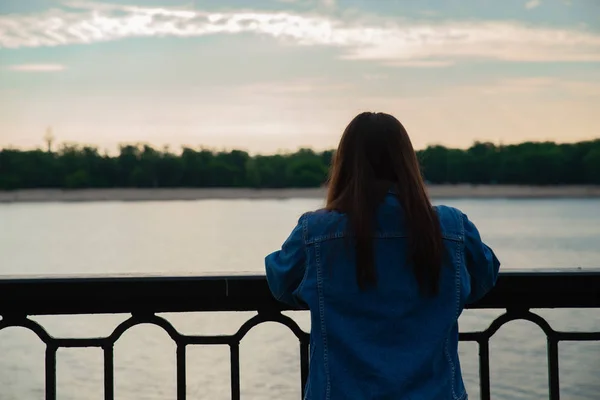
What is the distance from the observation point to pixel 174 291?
2318 millimetres

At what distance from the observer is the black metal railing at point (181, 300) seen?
7.59 ft

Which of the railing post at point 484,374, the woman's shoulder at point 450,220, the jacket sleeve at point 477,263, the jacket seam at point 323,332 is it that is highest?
the woman's shoulder at point 450,220

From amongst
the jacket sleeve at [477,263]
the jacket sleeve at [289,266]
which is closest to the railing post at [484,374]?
the jacket sleeve at [477,263]

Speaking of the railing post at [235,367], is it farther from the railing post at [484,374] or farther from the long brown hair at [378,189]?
the railing post at [484,374]

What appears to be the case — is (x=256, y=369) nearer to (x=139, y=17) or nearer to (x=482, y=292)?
(x=482, y=292)

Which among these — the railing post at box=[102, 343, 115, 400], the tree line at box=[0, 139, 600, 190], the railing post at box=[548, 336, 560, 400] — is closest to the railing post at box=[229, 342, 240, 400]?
the railing post at box=[102, 343, 115, 400]

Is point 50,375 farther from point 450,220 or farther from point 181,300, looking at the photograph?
point 450,220

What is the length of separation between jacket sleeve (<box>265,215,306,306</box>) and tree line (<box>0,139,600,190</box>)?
59.6m

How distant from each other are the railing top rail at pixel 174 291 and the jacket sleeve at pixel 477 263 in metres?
0.29

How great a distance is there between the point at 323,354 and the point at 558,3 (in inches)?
4923

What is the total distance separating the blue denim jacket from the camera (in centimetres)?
185

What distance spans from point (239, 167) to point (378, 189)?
232 feet

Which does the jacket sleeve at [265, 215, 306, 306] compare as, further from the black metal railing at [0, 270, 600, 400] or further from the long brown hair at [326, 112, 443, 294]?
the black metal railing at [0, 270, 600, 400]

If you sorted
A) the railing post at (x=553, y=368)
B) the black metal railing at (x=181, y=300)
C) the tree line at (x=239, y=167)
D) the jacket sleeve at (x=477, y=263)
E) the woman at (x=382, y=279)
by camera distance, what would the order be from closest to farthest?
the woman at (x=382, y=279) → the jacket sleeve at (x=477, y=263) → the black metal railing at (x=181, y=300) → the railing post at (x=553, y=368) → the tree line at (x=239, y=167)
